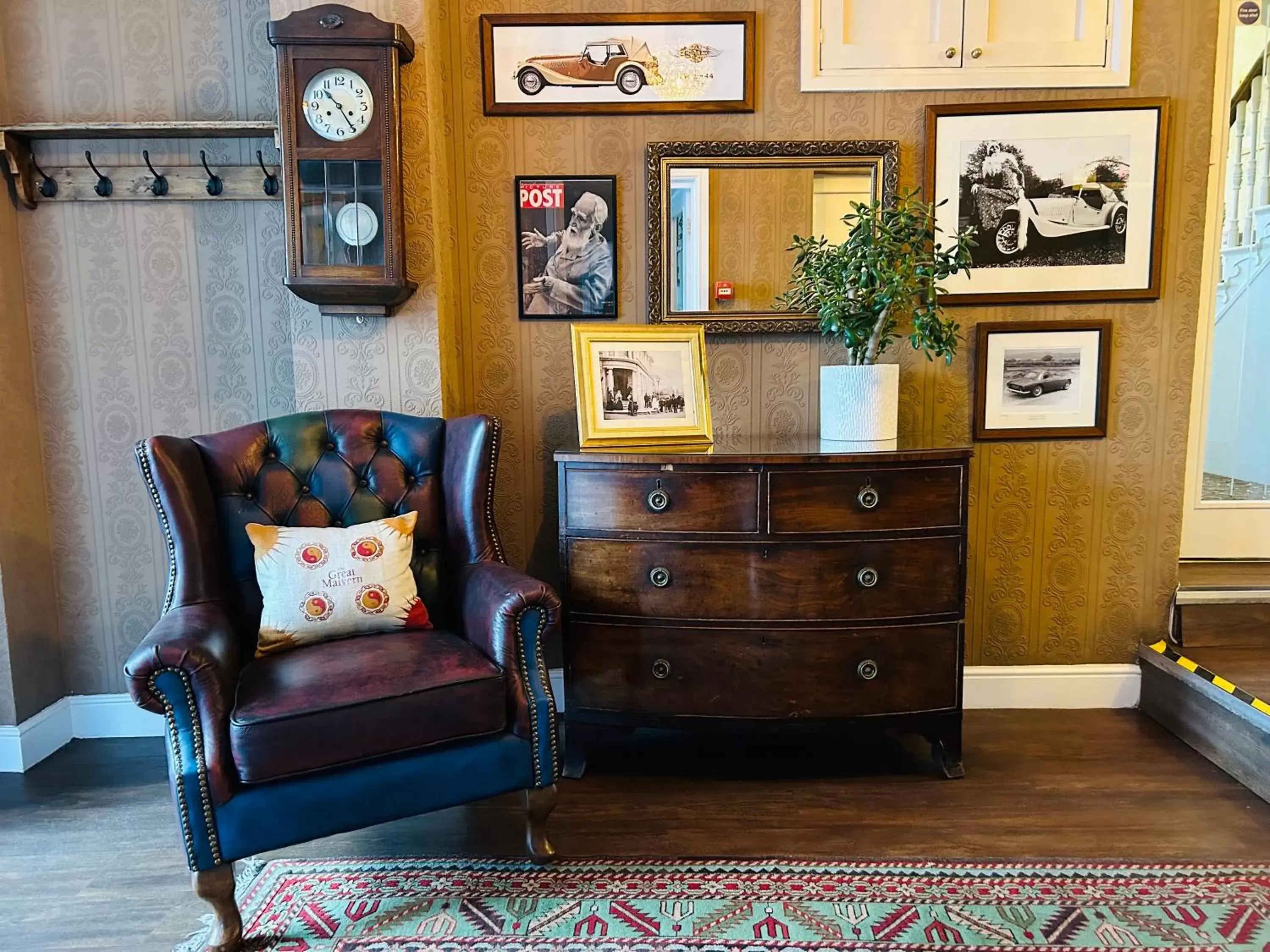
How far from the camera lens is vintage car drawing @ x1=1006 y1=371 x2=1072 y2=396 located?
272 centimetres

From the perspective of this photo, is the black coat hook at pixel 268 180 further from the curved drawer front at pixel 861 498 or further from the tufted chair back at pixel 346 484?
the curved drawer front at pixel 861 498

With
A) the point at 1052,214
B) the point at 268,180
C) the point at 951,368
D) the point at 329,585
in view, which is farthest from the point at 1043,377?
the point at 268,180

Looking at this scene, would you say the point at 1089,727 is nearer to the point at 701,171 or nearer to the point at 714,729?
the point at 714,729

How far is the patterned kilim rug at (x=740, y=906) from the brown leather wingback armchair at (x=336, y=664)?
0.52 ft

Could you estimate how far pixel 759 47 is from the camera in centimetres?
262

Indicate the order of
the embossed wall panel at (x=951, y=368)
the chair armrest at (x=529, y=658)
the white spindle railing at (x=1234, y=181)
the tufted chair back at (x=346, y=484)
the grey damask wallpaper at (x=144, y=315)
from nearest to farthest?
the chair armrest at (x=529, y=658) → the tufted chair back at (x=346, y=484) → the grey damask wallpaper at (x=144, y=315) → the embossed wall panel at (x=951, y=368) → the white spindle railing at (x=1234, y=181)

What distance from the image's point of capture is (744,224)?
2670 millimetres

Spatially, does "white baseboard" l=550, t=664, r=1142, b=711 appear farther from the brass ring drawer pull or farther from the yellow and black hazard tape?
the brass ring drawer pull

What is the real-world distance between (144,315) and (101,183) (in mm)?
423

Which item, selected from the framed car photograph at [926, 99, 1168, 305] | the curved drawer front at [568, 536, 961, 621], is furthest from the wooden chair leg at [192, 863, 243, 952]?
the framed car photograph at [926, 99, 1168, 305]

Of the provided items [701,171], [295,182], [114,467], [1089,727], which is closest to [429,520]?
[295,182]

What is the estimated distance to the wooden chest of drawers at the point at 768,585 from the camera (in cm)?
224

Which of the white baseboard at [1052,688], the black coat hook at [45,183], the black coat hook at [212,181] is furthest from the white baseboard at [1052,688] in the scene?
the black coat hook at [45,183]

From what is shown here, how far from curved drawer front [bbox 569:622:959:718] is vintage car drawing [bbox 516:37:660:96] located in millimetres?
1761
